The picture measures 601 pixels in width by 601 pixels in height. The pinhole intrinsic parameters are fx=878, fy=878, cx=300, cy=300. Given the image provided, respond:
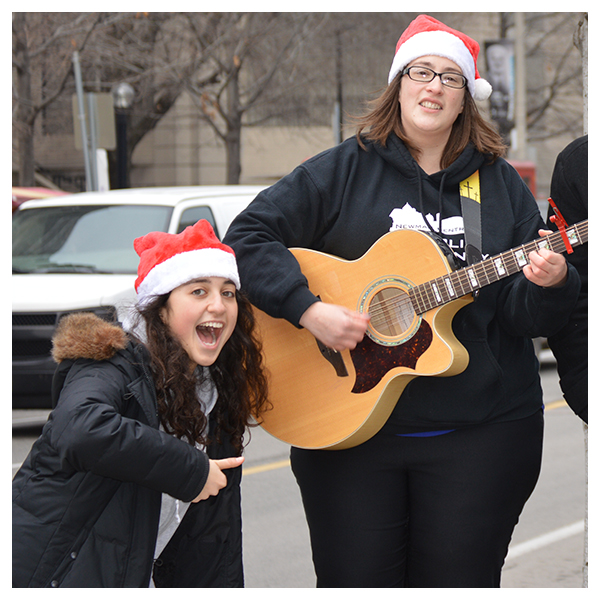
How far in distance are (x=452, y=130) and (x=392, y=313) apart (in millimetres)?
588

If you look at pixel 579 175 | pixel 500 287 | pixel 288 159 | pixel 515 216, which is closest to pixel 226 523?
pixel 500 287

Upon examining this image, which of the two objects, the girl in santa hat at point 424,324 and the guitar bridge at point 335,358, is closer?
the girl in santa hat at point 424,324

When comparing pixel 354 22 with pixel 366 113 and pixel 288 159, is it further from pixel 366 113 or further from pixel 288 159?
pixel 366 113

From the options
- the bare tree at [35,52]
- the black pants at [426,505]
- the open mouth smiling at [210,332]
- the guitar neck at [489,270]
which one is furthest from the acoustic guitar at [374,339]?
the bare tree at [35,52]

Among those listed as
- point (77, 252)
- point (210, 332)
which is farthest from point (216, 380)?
point (77, 252)

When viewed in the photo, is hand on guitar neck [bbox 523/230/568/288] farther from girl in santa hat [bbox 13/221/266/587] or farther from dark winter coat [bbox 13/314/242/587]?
dark winter coat [bbox 13/314/242/587]

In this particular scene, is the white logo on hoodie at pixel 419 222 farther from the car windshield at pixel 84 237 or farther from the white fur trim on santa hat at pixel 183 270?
the car windshield at pixel 84 237

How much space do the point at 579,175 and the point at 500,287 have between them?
389 millimetres

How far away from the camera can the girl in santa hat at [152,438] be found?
212 centimetres

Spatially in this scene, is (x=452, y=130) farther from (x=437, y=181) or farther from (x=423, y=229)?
(x=423, y=229)

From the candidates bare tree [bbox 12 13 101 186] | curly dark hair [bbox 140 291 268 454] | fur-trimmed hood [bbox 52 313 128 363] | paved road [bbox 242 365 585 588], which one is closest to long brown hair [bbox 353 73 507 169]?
curly dark hair [bbox 140 291 268 454]

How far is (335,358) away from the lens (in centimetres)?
280

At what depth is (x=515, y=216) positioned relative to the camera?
8.50 ft

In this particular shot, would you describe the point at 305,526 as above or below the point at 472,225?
below
